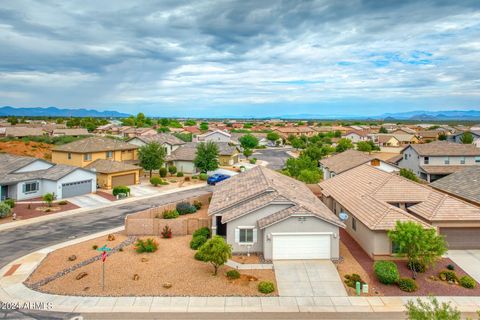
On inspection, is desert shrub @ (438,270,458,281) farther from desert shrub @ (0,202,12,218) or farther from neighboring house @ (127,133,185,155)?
neighboring house @ (127,133,185,155)

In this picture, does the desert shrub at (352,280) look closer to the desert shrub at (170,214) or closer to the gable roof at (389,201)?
the gable roof at (389,201)

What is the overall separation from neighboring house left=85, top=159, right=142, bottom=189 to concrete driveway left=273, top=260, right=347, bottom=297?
32.8 metres

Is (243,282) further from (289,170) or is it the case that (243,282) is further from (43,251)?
(289,170)

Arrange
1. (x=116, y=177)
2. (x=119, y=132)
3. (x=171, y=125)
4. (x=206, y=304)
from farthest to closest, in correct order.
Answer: (x=171, y=125) < (x=119, y=132) < (x=116, y=177) < (x=206, y=304)

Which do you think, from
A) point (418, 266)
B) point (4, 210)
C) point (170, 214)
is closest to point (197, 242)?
point (170, 214)

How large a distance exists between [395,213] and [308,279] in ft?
27.8

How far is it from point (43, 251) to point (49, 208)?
44.1 feet

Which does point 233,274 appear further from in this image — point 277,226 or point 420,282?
point 420,282

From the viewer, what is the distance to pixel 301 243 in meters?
22.9

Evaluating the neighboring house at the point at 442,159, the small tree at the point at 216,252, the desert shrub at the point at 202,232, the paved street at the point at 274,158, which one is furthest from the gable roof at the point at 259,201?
the paved street at the point at 274,158

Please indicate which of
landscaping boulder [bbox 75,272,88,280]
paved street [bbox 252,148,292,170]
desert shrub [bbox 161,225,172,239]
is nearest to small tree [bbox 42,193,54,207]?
desert shrub [bbox 161,225,172,239]

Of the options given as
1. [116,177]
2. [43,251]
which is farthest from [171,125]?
[43,251]

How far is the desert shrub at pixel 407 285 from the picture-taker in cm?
1889

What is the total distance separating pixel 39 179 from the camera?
41.6 metres
